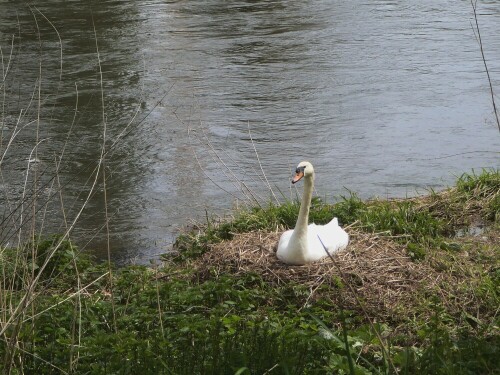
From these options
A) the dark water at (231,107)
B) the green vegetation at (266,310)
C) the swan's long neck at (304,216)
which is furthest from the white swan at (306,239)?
the dark water at (231,107)

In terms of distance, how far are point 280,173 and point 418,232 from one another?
2804 millimetres

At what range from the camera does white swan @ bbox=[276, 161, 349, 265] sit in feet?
21.9

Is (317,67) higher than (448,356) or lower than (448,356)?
lower

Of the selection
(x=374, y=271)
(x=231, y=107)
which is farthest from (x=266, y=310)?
(x=231, y=107)

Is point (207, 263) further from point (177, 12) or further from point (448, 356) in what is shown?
point (177, 12)

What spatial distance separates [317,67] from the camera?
573 inches

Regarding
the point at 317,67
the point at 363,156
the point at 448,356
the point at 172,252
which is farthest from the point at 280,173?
the point at 448,356

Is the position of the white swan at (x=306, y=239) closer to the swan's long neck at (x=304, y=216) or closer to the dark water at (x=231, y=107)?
the swan's long neck at (x=304, y=216)

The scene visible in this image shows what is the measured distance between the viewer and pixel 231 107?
12.7 meters

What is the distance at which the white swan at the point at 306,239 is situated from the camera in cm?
668

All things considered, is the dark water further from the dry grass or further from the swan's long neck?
the swan's long neck

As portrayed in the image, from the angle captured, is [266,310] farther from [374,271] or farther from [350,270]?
[374,271]

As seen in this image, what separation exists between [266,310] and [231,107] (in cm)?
686

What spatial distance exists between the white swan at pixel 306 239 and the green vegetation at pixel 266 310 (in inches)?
8.8
